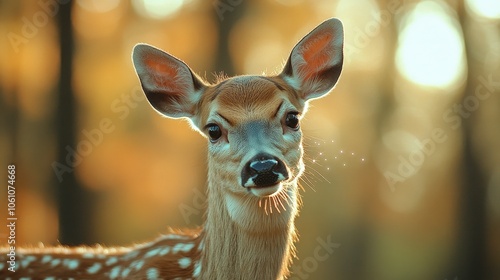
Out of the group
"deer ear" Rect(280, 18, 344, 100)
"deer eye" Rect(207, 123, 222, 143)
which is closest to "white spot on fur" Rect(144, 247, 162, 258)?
"deer eye" Rect(207, 123, 222, 143)

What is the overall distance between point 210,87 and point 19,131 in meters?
9.38

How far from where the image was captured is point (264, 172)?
434cm

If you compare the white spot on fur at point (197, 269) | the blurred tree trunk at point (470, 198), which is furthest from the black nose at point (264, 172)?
the blurred tree trunk at point (470, 198)

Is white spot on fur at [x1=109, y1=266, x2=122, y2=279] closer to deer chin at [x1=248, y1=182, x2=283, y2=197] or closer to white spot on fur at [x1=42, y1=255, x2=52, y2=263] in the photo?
white spot on fur at [x1=42, y1=255, x2=52, y2=263]

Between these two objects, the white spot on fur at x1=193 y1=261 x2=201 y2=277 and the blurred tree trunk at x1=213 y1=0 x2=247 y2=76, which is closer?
the white spot on fur at x1=193 y1=261 x2=201 y2=277

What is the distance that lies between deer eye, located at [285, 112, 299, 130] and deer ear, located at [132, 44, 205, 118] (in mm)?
789

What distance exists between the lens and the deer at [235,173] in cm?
477

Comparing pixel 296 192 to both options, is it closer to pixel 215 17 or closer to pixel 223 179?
pixel 223 179

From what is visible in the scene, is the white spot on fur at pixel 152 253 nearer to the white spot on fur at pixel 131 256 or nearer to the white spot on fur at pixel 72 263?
the white spot on fur at pixel 131 256

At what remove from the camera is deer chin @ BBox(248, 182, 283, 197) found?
4.41m

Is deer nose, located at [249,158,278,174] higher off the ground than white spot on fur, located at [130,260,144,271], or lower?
higher

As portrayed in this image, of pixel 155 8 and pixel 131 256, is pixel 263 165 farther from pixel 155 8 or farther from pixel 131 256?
pixel 155 8

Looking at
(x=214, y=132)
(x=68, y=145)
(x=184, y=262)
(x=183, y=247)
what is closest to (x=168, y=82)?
(x=214, y=132)

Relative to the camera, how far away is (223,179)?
4.85 meters
